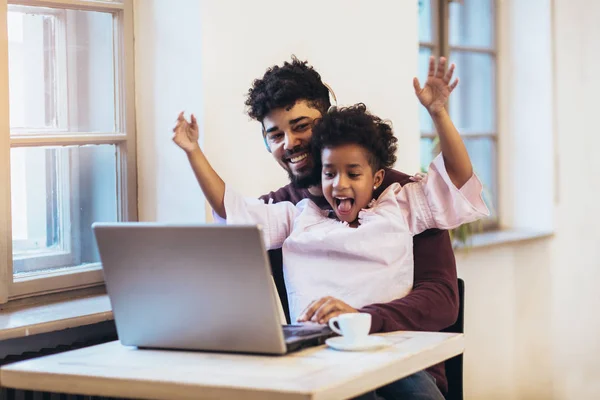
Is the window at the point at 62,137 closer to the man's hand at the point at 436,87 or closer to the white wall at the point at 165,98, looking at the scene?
the white wall at the point at 165,98

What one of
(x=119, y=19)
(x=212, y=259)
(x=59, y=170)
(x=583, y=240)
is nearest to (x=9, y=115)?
(x=59, y=170)

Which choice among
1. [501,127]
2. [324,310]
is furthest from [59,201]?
[501,127]

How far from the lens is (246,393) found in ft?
4.52

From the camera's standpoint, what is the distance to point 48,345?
2.31 metres

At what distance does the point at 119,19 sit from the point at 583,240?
8.56 feet

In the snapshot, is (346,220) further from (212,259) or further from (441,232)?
(212,259)

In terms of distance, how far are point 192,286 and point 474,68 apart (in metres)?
2.94

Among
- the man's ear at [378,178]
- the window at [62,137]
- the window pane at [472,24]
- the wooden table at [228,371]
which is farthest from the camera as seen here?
the window pane at [472,24]

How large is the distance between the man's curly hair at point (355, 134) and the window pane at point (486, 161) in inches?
85.7

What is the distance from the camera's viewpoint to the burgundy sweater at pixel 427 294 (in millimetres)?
1903

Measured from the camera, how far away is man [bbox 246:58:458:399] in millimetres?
1892

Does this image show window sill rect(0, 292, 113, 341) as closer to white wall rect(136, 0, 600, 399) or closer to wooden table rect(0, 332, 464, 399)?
white wall rect(136, 0, 600, 399)

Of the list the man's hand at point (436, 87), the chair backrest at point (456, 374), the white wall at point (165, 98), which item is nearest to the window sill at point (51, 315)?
the white wall at point (165, 98)

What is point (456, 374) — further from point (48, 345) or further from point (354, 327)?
point (48, 345)
